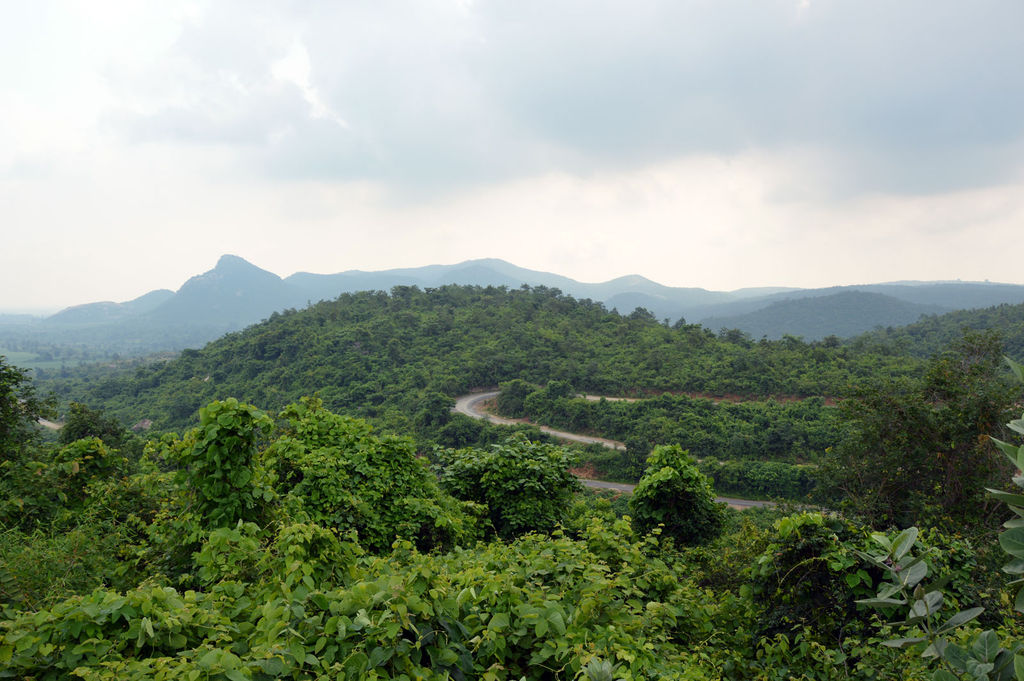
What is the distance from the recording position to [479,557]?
4105mm

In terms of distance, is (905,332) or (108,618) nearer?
(108,618)

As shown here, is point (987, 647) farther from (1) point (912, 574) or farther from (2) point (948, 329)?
(2) point (948, 329)

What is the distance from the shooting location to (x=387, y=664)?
2318mm

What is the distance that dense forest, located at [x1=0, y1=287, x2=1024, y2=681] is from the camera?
2.30 meters

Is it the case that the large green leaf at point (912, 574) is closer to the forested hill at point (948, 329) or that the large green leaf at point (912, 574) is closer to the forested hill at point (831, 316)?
the forested hill at point (948, 329)

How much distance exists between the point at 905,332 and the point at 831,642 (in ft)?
281

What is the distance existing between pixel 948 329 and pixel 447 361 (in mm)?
67162

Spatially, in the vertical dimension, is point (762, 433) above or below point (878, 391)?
below

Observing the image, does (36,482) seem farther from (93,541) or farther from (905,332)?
(905,332)

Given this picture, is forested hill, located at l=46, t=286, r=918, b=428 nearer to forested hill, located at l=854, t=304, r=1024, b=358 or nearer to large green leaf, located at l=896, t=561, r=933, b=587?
forested hill, located at l=854, t=304, r=1024, b=358

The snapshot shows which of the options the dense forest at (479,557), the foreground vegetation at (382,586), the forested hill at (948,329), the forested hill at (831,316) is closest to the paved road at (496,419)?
the dense forest at (479,557)

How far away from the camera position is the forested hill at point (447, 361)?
41.6 meters

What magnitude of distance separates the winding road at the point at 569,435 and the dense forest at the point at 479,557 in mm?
8807

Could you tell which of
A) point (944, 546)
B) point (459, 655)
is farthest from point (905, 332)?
point (459, 655)
